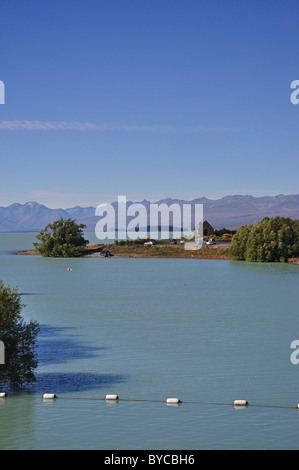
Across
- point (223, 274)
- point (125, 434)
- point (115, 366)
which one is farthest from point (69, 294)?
point (125, 434)

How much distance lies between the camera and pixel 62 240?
492 ft

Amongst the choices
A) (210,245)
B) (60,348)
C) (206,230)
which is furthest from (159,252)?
(60,348)

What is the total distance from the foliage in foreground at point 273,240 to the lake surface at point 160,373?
159 ft

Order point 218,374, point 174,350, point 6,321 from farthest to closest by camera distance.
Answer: point 174,350, point 218,374, point 6,321

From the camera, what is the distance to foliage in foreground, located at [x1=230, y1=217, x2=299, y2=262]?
4815 inches

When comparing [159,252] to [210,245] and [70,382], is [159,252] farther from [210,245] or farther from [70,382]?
[70,382]

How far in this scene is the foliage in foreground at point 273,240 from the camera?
122312 mm

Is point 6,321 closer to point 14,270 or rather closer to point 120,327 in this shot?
point 120,327

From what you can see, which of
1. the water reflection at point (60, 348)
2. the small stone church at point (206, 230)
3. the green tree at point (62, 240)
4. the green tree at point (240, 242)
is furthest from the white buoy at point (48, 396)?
the small stone church at point (206, 230)

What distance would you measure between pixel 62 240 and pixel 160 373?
119 meters

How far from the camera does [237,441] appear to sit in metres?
23.0

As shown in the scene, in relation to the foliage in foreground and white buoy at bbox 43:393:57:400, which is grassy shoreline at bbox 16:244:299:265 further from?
white buoy at bbox 43:393:57:400

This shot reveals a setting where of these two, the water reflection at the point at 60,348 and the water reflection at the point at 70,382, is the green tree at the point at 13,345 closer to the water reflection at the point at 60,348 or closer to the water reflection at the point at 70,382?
the water reflection at the point at 70,382

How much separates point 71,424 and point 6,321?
20.9 ft
